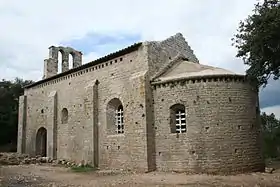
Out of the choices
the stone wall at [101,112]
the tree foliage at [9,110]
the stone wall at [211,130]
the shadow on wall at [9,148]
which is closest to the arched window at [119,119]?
the stone wall at [101,112]

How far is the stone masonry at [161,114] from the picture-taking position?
17.2m

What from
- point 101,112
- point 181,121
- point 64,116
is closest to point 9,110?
point 64,116

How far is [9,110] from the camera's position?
37188 millimetres

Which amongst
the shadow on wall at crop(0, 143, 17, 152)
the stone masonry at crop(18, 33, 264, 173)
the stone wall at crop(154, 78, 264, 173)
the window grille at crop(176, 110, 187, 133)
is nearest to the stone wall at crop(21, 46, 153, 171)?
the stone masonry at crop(18, 33, 264, 173)

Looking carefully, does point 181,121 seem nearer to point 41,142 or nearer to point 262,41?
point 262,41

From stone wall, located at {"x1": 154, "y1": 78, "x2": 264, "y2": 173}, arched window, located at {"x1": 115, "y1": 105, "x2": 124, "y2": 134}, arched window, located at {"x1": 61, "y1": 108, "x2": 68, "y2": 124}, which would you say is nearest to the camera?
stone wall, located at {"x1": 154, "y1": 78, "x2": 264, "y2": 173}

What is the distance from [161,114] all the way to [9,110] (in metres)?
25.0

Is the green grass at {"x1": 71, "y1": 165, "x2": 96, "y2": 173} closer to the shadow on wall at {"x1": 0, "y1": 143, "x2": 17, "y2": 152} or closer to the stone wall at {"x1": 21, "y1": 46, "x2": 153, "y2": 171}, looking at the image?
the stone wall at {"x1": 21, "y1": 46, "x2": 153, "y2": 171}

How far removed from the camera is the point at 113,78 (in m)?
21.5

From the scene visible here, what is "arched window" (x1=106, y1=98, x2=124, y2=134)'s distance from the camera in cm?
2117

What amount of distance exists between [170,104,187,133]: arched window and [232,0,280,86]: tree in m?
4.29

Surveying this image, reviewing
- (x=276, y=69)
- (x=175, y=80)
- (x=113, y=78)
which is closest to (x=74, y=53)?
(x=113, y=78)

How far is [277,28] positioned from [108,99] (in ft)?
39.3

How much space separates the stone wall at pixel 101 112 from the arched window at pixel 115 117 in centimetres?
34
